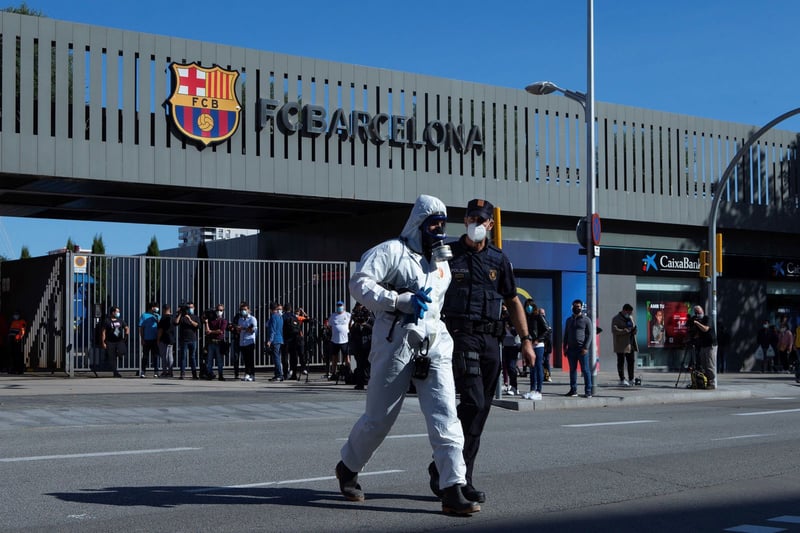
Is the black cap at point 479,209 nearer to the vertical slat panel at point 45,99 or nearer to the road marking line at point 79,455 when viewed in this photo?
the road marking line at point 79,455

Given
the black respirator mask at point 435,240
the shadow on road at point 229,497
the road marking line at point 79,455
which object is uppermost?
the black respirator mask at point 435,240

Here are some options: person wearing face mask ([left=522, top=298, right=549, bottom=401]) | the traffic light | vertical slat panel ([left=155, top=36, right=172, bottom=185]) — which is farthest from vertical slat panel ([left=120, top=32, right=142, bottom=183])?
the traffic light

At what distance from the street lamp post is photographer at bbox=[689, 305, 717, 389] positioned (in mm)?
2755

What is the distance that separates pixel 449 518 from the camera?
640cm

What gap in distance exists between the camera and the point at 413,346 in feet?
21.2

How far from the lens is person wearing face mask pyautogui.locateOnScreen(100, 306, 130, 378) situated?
2319 cm

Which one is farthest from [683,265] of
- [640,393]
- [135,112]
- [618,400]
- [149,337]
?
[135,112]

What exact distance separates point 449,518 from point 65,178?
1783 cm

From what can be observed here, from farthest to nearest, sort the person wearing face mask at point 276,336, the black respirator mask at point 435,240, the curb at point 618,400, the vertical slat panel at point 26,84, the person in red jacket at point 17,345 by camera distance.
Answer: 1. the person in red jacket at point 17,345
2. the person wearing face mask at point 276,336
3. the vertical slat panel at point 26,84
4. the curb at point 618,400
5. the black respirator mask at point 435,240

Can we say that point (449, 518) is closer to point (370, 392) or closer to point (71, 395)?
point (370, 392)

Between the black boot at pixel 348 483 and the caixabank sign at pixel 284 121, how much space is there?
57.8ft

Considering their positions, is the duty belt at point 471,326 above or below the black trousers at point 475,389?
above

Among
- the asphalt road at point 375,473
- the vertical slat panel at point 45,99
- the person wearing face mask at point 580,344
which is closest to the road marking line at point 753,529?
the asphalt road at point 375,473

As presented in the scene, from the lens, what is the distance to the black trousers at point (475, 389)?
272 inches
